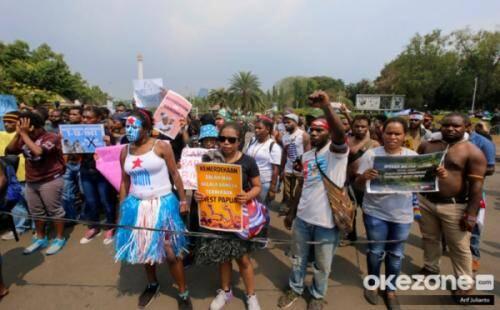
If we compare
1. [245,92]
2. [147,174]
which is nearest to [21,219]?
[147,174]

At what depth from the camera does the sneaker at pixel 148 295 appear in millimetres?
2734

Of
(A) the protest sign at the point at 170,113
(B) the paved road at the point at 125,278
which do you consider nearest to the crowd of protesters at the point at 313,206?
(B) the paved road at the point at 125,278

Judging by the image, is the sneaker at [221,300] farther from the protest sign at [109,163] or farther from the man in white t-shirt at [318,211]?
the protest sign at [109,163]

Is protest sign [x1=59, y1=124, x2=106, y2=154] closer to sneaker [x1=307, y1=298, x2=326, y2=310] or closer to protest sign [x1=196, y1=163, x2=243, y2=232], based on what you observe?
protest sign [x1=196, y1=163, x2=243, y2=232]

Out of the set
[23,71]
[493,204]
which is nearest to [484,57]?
[493,204]

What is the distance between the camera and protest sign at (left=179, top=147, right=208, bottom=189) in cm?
332

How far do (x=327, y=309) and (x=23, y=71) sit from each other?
30186 mm

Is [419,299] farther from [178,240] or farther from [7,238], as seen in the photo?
[7,238]

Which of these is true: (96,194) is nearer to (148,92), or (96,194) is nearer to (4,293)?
(4,293)

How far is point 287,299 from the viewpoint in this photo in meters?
2.76

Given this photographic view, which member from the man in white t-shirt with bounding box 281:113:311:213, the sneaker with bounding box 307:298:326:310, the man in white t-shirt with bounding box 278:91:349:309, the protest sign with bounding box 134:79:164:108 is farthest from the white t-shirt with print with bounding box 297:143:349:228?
the protest sign with bounding box 134:79:164:108

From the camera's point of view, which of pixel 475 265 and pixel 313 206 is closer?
pixel 313 206

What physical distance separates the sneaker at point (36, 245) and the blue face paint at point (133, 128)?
9.03 feet

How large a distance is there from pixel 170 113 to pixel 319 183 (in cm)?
217
